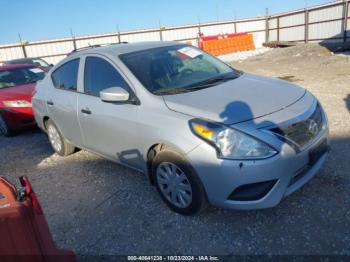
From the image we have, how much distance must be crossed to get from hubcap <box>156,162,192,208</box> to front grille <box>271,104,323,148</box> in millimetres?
966

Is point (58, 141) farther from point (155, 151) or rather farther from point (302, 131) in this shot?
point (302, 131)

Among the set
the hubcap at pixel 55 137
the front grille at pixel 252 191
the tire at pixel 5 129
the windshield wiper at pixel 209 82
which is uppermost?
the windshield wiper at pixel 209 82

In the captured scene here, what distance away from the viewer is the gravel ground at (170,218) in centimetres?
272

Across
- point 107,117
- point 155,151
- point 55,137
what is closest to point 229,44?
point 55,137

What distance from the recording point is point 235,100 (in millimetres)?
2986

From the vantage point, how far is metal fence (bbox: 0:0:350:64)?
19594 mm

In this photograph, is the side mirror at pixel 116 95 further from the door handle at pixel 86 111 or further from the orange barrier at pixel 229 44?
the orange barrier at pixel 229 44

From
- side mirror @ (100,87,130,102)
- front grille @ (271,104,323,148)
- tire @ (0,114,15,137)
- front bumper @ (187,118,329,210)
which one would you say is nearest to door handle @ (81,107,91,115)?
side mirror @ (100,87,130,102)

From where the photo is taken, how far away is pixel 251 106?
2.87 m

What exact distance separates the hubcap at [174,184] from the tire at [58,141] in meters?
2.35

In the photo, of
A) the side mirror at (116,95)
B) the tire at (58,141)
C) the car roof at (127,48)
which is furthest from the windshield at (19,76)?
the side mirror at (116,95)

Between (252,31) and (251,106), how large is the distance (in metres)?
25.9

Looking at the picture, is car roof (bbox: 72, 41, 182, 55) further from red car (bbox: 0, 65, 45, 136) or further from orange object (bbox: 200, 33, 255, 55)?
orange object (bbox: 200, 33, 255, 55)

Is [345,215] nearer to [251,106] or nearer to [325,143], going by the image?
[325,143]
